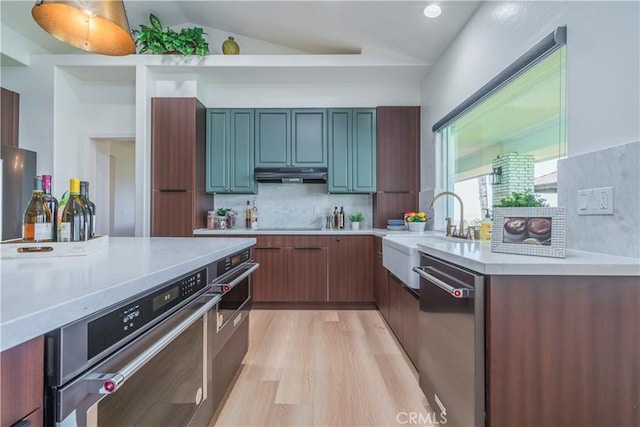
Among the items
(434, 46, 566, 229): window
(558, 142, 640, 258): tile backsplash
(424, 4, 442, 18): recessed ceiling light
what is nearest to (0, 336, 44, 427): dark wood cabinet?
(558, 142, 640, 258): tile backsplash

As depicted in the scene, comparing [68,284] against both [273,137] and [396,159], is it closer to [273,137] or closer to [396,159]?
[273,137]

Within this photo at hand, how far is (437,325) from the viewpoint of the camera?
149cm

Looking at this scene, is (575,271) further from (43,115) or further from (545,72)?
(43,115)

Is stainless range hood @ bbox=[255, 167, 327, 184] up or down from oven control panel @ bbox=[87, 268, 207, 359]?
up

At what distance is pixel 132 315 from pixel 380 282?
8.98 feet

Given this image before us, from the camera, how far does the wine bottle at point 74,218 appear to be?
1225 mm

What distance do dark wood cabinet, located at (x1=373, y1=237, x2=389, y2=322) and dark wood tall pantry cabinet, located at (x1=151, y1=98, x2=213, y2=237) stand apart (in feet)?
6.98

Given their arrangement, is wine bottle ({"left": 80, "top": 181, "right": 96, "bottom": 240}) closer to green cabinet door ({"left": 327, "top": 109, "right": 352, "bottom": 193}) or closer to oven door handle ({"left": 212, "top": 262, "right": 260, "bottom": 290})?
oven door handle ({"left": 212, "top": 262, "right": 260, "bottom": 290})

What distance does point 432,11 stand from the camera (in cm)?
266

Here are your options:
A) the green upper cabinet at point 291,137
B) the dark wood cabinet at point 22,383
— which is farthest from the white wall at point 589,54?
the green upper cabinet at point 291,137

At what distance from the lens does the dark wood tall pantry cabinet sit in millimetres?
3604

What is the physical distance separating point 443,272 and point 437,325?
0.28 meters

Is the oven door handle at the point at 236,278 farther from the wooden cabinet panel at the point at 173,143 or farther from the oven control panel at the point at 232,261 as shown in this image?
the wooden cabinet panel at the point at 173,143

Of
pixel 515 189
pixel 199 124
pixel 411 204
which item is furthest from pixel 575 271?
pixel 199 124
